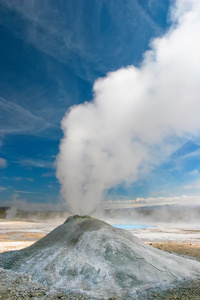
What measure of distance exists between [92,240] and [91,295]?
10.3 feet

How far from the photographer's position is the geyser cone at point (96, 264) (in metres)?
7.68

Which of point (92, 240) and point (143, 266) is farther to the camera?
point (92, 240)

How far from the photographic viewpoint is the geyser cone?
7676 millimetres

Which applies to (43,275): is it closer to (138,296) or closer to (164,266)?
(138,296)

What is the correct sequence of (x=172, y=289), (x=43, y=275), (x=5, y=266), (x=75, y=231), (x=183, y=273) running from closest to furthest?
(x=172, y=289), (x=43, y=275), (x=183, y=273), (x=5, y=266), (x=75, y=231)

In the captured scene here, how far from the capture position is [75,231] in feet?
36.6

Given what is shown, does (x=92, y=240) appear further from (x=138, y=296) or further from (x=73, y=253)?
A: (x=138, y=296)

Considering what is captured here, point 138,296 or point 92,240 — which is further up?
point 92,240

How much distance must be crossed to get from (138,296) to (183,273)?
3015mm

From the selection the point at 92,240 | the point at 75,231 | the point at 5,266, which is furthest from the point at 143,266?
the point at 5,266

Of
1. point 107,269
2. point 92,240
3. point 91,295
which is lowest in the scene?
point 91,295

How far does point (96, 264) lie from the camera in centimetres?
860

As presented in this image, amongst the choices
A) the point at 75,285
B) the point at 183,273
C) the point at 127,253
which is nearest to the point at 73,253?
the point at 75,285

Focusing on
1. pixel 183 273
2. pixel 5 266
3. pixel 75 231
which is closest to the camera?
pixel 183 273
